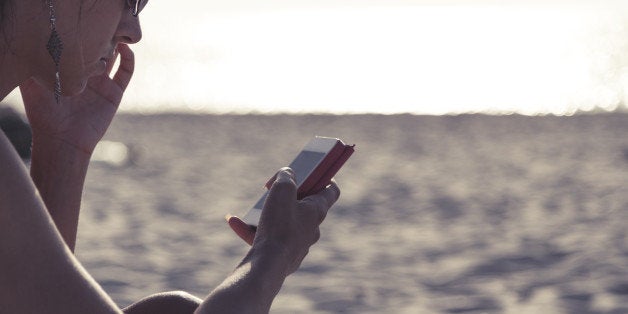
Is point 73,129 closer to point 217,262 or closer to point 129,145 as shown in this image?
point 217,262

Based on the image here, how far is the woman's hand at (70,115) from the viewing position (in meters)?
2.61

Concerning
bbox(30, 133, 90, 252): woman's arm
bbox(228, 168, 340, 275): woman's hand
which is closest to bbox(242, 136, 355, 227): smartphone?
bbox(228, 168, 340, 275): woman's hand

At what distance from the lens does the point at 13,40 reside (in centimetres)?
Answer: 194

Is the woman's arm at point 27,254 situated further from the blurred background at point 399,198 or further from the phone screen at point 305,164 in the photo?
the blurred background at point 399,198

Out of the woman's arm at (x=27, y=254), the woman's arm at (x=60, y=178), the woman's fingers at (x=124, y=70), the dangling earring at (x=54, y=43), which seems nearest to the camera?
the woman's arm at (x=27, y=254)

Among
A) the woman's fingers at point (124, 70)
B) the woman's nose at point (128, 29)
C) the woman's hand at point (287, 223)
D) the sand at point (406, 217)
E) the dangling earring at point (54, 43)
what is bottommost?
the woman's hand at point (287, 223)

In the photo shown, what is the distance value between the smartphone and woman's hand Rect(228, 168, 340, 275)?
11 centimetres

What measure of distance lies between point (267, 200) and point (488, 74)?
23264mm

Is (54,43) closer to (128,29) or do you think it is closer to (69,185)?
(128,29)

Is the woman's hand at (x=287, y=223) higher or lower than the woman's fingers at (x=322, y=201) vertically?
lower

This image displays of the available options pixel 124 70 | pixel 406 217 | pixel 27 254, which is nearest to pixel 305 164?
pixel 124 70

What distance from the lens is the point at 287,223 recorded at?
2.18 meters

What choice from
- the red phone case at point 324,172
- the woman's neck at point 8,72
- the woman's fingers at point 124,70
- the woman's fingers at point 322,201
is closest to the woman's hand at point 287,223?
the woman's fingers at point 322,201

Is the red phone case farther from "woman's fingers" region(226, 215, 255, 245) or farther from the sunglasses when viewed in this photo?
the sunglasses
